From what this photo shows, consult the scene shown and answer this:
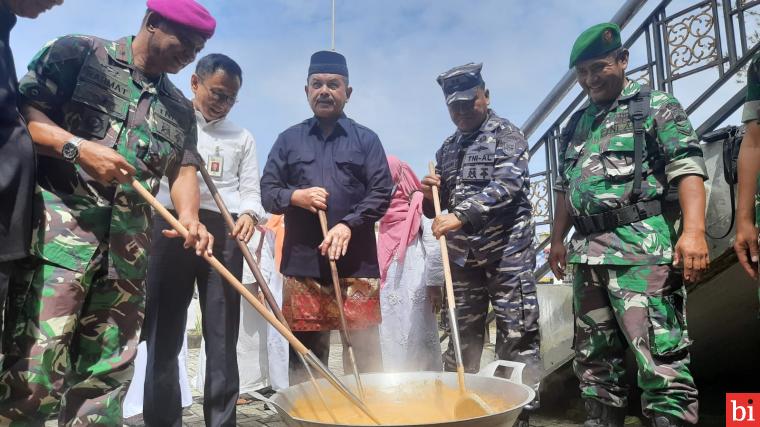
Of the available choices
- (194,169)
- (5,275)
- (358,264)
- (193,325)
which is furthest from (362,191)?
(193,325)

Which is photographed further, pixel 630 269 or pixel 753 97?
pixel 630 269

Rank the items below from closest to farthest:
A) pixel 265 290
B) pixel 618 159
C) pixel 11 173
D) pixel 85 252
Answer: pixel 11 173, pixel 85 252, pixel 265 290, pixel 618 159

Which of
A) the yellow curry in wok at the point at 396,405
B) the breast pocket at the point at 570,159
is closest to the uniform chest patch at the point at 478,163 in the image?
the breast pocket at the point at 570,159

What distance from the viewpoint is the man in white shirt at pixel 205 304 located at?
258cm

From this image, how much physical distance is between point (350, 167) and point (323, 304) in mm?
806

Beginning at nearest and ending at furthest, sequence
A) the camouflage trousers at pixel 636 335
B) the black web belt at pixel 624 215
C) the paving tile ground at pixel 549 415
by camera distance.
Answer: the camouflage trousers at pixel 636 335 → the black web belt at pixel 624 215 → the paving tile ground at pixel 549 415

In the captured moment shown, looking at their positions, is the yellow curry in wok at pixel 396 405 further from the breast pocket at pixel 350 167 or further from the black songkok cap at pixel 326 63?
the black songkok cap at pixel 326 63

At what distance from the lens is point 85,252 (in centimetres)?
183

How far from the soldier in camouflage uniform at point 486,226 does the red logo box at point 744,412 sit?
900 millimetres

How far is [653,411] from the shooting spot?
91.1 inches

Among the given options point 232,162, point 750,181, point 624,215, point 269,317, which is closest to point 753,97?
point 750,181

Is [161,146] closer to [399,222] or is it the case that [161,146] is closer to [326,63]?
[326,63]

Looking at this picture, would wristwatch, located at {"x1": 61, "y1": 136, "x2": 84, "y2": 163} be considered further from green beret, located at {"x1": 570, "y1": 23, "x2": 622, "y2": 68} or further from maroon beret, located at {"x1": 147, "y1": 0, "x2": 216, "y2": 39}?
green beret, located at {"x1": 570, "y1": 23, "x2": 622, "y2": 68}

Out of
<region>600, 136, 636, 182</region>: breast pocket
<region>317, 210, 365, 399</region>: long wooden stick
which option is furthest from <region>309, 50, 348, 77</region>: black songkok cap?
<region>600, 136, 636, 182</region>: breast pocket
